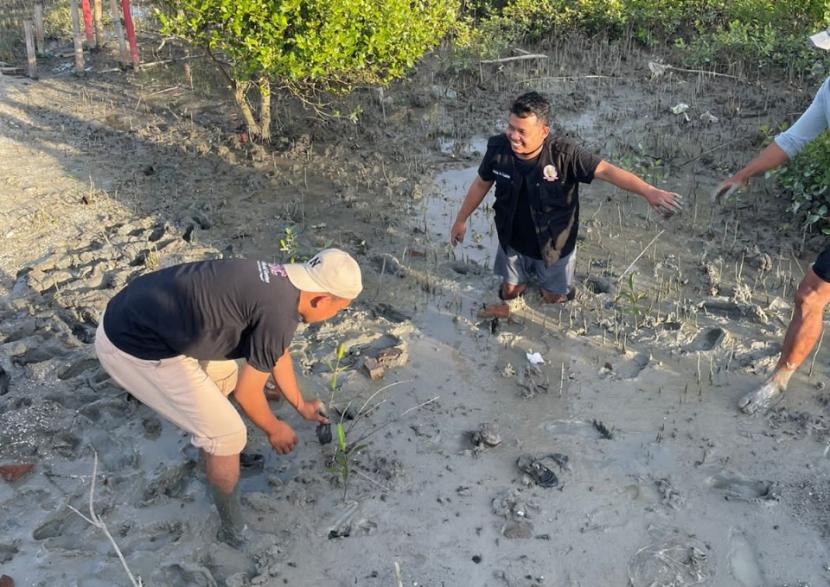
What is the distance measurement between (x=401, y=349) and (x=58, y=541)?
218 centimetres

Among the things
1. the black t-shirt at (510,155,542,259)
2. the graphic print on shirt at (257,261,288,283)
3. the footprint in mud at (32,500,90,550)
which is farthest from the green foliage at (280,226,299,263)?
the footprint in mud at (32,500,90,550)

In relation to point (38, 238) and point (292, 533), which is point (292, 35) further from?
point (292, 533)

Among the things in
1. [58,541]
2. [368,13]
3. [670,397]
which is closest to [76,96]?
[368,13]

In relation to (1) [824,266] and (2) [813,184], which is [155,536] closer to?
(1) [824,266]

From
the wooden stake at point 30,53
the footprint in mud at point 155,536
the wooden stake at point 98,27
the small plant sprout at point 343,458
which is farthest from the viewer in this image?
the wooden stake at point 98,27

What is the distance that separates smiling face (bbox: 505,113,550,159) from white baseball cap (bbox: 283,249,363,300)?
69.6 inches

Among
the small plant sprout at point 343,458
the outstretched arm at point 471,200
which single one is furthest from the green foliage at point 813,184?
the small plant sprout at point 343,458

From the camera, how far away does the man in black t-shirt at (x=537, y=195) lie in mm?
4508

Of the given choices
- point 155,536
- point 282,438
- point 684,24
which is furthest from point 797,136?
point 684,24

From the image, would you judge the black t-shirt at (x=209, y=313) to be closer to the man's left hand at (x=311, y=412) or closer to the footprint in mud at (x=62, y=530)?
the man's left hand at (x=311, y=412)

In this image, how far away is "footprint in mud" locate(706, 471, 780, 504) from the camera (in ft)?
12.1

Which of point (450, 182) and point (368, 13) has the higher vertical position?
point (368, 13)

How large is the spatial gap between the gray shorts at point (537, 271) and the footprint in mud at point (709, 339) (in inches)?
36.0

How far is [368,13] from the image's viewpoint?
6609mm
